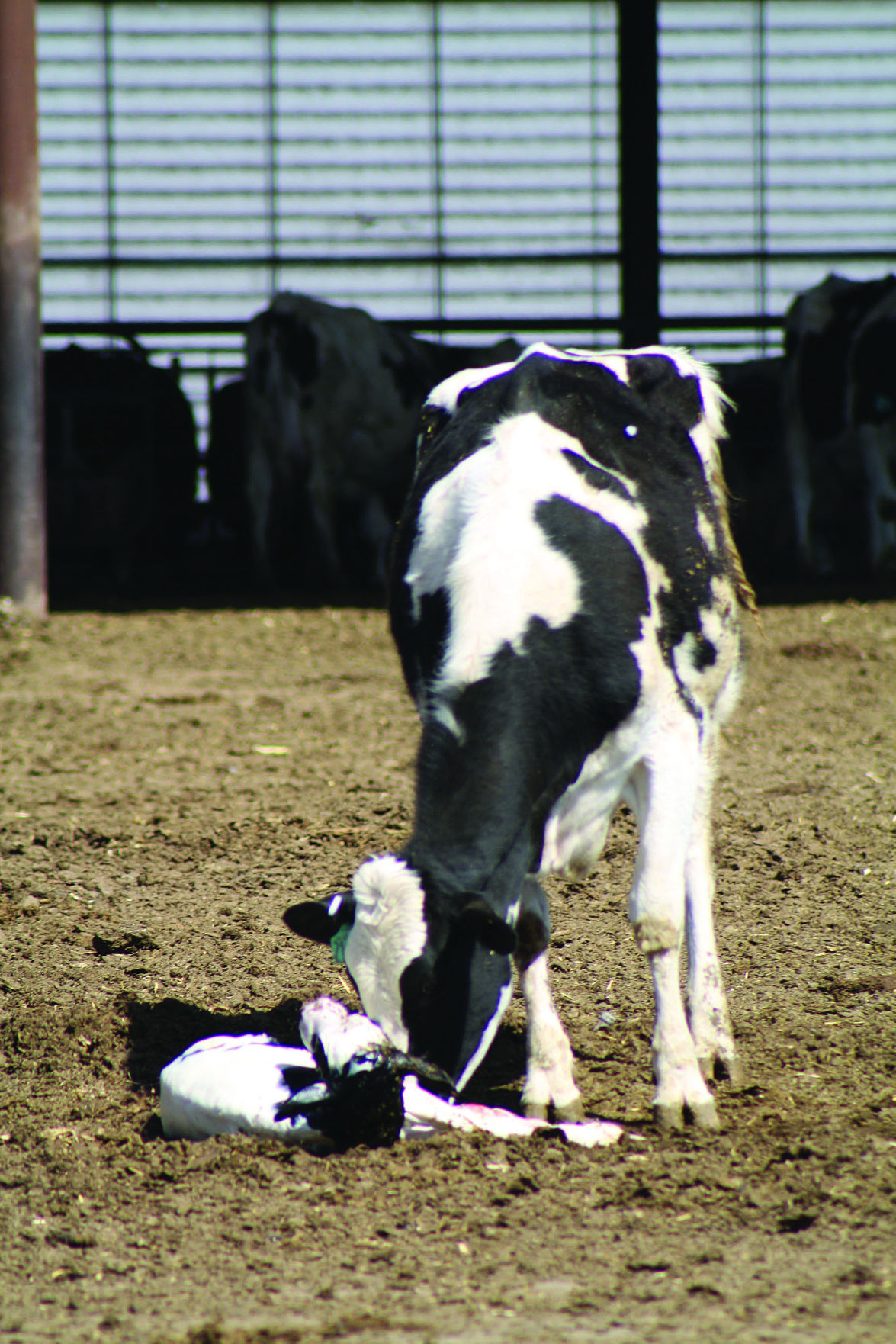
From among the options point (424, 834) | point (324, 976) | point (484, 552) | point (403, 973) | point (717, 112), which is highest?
point (717, 112)

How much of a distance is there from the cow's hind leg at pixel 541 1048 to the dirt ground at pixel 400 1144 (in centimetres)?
12

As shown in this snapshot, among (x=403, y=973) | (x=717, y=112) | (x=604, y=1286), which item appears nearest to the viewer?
(x=604, y=1286)

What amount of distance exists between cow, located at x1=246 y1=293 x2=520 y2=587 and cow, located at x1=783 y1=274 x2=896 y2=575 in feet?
9.13

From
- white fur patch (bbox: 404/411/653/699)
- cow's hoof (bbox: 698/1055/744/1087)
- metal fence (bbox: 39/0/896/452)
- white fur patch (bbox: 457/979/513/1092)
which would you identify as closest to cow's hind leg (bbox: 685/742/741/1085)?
cow's hoof (bbox: 698/1055/744/1087)

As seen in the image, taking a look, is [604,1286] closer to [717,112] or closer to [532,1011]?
[532,1011]

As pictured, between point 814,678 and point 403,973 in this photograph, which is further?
point 814,678

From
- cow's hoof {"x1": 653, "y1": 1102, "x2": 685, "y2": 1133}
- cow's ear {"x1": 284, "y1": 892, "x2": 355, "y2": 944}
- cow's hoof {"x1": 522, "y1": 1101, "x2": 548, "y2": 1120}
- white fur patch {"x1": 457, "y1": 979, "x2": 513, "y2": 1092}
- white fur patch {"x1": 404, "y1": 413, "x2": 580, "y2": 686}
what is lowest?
cow's hoof {"x1": 522, "y1": 1101, "x2": 548, "y2": 1120}

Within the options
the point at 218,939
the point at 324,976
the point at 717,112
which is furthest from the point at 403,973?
the point at 717,112

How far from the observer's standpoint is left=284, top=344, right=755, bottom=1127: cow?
8.25 ft

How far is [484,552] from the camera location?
110 inches

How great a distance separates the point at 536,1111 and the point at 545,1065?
0.09m

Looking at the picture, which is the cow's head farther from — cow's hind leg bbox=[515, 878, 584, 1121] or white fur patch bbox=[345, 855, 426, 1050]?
cow's hind leg bbox=[515, 878, 584, 1121]

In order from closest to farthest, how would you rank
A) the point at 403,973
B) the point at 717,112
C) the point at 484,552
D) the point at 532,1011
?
the point at 403,973 → the point at 484,552 → the point at 532,1011 → the point at 717,112

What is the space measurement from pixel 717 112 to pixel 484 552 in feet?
46.0
